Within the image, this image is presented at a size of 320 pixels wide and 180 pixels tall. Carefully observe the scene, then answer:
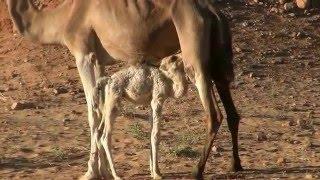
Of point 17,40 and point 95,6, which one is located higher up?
point 95,6

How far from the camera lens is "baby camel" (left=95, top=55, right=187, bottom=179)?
920 cm

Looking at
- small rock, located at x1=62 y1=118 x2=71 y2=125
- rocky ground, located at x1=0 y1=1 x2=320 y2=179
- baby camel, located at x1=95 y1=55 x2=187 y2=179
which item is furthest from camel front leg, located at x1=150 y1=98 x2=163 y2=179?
small rock, located at x1=62 y1=118 x2=71 y2=125

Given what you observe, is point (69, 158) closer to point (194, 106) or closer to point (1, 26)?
point (194, 106)

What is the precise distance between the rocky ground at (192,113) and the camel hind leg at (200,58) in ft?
1.72

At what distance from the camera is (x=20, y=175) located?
382 inches

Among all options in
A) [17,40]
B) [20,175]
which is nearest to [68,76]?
[17,40]

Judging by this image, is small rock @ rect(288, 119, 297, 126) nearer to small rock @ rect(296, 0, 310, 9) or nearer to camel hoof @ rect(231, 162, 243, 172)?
camel hoof @ rect(231, 162, 243, 172)

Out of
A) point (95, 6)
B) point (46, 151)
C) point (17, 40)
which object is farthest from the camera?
point (17, 40)

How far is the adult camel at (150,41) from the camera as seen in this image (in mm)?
9305

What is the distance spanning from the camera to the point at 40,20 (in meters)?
10.6

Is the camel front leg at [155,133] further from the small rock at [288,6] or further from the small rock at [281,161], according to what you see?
the small rock at [288,6]

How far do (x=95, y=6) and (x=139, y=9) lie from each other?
0.53 metres

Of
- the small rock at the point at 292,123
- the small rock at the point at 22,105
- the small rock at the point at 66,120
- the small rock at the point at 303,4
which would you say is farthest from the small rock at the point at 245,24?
the small rock at the point at 66,120

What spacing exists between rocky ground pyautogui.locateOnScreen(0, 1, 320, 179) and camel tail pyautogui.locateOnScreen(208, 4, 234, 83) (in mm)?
1068
